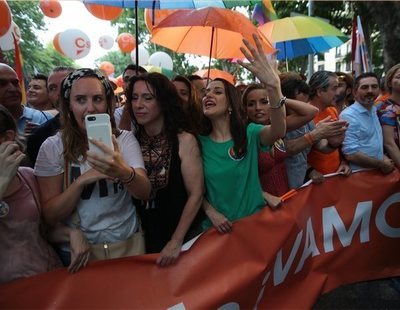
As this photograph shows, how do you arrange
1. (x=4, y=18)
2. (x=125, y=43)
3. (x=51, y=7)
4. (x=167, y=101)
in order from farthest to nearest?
(x=125, y=43), (x=51, y=7), (x=4, y=18), (x=167, y=101)

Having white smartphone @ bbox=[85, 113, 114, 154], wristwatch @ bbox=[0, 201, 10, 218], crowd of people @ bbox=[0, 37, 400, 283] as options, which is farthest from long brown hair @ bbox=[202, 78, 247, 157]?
wristwatch @ bbox=[0, 201, 10, 218]

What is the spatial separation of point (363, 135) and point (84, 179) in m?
2.55

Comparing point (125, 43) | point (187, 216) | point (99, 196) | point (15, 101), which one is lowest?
point (187, 216)

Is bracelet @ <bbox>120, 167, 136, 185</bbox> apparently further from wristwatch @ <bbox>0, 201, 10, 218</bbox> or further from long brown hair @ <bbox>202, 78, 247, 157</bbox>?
long brown hair @ <bbox>202, 78, 247, 157</bbox>

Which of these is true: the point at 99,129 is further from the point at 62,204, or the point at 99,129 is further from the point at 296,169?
the point at 296,169

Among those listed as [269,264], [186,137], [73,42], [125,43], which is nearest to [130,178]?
[186,137]

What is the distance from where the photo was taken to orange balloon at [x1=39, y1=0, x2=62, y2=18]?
948 cm

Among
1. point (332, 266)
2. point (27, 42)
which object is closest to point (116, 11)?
point (332, 266)

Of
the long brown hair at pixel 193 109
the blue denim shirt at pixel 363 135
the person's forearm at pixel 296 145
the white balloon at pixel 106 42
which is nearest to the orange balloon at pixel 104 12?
the long brown hair at pixel 193 109

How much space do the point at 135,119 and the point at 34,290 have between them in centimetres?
111

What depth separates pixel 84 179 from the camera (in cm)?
183

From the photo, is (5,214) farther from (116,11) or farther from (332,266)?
(116,11)

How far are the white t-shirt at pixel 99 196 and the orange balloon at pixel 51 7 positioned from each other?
8.81 metres

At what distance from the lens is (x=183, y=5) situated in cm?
436
